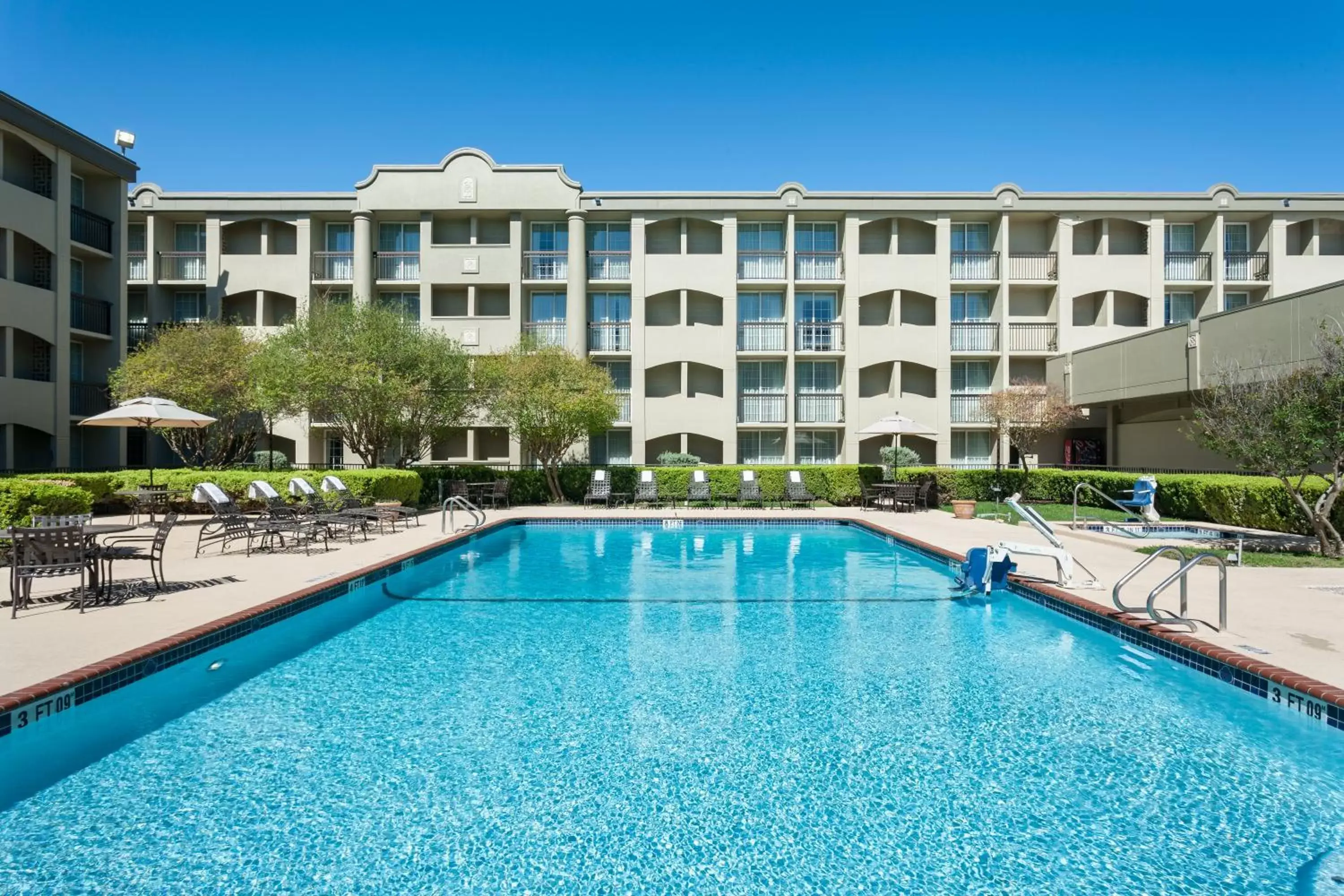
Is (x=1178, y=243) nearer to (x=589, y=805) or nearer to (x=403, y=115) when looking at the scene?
(x=403, y=115)

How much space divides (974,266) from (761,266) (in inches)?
308

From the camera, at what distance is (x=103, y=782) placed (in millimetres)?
4180

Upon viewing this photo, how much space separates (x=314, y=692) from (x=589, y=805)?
298 cm

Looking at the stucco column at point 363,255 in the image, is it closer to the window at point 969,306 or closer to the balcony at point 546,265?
the balcony at point 546,265

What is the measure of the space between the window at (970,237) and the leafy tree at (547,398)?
14.7 m

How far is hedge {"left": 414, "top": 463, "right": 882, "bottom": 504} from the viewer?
21.1 m

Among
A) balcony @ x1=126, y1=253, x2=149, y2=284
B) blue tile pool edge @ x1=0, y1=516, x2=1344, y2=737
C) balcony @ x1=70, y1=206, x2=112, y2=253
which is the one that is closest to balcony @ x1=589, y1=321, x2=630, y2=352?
balcony @ x1=70, y1=206, x2=112, y2=253

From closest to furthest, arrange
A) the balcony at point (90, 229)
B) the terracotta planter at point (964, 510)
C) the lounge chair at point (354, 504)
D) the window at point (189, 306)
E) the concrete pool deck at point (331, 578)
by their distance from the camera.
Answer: the concrete pool deck at point (331, 578) → the lounge chair at point (354, 504) → the terracotta planter at point (964, 510) → the balcony at point (90, 229) → the window at point (189, 306)

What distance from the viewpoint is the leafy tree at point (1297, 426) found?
10188mm

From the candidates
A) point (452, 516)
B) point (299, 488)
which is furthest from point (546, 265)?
point (299, 488)

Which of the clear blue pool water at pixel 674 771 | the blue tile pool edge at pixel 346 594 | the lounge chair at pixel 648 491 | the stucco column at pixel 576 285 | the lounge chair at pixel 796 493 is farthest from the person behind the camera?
the stucco column at pixel 576 285

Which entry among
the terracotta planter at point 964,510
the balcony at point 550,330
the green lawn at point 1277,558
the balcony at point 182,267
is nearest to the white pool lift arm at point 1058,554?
the green lawn at point 1277,558

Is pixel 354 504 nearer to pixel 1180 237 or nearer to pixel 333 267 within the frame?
pixel 333 267

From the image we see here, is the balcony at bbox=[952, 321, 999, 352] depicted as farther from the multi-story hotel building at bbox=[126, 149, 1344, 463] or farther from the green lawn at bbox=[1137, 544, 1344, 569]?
the green lawn at bbox=[1137, 544, 1344, 569]
